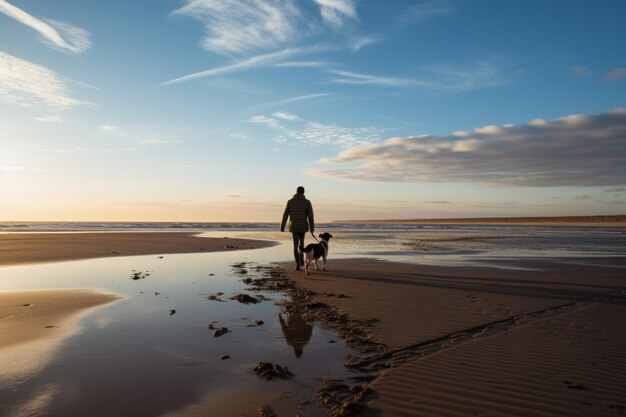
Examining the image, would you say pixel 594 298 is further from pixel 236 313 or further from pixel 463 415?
pixel 236 313

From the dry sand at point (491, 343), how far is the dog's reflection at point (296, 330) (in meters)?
0.93

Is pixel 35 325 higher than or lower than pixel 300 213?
lower

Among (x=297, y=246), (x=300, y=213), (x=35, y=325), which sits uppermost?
(x=300, y=213)

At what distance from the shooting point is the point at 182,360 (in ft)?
16.5

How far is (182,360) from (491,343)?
4245 mm

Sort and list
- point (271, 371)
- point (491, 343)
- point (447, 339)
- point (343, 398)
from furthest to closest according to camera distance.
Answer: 1. point (447, 339)
2. point (491, 343)
3. point (271, 371)
4. point (343, 398)

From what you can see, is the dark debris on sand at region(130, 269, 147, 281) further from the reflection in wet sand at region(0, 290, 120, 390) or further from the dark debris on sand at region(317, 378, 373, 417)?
the dark debris on sand at region(317, 378, 373, 417)

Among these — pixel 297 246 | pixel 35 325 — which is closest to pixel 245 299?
pixel 35 325

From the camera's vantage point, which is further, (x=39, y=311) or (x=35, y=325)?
(x=39, y=311)

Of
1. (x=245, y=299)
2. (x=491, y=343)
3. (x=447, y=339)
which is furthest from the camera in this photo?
(x=245, y=299)

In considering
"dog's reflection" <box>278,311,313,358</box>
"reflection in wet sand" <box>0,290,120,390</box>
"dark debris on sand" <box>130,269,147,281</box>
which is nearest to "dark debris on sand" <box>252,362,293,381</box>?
"dog's reflection" <box>278,311,313,358</box>

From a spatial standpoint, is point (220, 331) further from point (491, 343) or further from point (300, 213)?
point (300, 213)

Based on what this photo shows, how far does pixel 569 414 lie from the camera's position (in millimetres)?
3676

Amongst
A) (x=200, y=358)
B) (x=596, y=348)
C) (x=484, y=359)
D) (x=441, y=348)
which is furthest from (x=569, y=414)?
(x=200, y=358)
